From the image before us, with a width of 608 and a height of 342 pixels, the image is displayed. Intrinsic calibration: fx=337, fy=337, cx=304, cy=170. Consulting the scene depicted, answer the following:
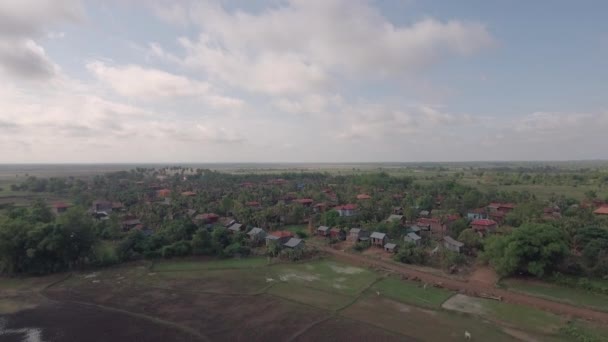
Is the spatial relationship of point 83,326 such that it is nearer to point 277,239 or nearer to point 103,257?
point 103,257

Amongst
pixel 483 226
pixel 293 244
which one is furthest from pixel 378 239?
pixel 483 226

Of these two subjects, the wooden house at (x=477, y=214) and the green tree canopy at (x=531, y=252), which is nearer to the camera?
the green tree canopy at (x=531, y=252)

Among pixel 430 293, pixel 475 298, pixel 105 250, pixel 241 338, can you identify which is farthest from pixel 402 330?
pixel 105 250

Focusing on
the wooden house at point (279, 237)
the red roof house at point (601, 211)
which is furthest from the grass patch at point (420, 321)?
the red roof house at point (601, 211)

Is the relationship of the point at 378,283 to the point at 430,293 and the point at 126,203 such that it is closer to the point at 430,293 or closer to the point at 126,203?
the point at 430,293

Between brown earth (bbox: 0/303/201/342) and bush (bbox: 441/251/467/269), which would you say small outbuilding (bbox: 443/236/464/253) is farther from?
brown earth (bbox: 0/303/201/342)

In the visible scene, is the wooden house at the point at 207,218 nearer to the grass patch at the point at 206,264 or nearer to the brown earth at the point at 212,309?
the grass patch at the point at 206,264
